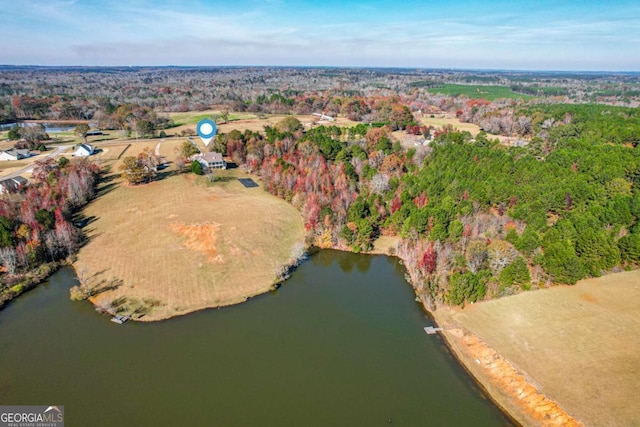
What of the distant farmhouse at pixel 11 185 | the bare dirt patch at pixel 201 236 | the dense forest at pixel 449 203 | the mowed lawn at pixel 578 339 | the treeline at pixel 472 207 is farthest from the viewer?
the distant farmhouse at pixel 11 185

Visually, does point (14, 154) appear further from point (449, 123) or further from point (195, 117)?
point (449, 123)

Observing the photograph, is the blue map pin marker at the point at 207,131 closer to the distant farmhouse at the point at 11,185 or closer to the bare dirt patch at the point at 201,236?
the distant farmhouse at the point at 11,185

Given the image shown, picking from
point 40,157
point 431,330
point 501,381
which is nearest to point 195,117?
point 40,157

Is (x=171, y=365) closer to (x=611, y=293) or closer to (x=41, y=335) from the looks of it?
(x=41, y=335)

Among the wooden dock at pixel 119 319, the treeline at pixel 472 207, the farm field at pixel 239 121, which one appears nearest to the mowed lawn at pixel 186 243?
the wooden dock at pixel 119 319

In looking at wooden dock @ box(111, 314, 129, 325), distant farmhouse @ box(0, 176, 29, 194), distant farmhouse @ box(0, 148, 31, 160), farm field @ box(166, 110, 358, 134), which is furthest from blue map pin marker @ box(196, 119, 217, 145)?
wooden dock @ box(111, 314, 129, 325)

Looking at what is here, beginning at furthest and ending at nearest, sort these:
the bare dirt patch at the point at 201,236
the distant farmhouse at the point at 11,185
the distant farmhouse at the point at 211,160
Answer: the distant farmhouse at the point at 211,160, the distant farmhouse at the point at 11,185, the bare dirt patch at the point at 201,236
